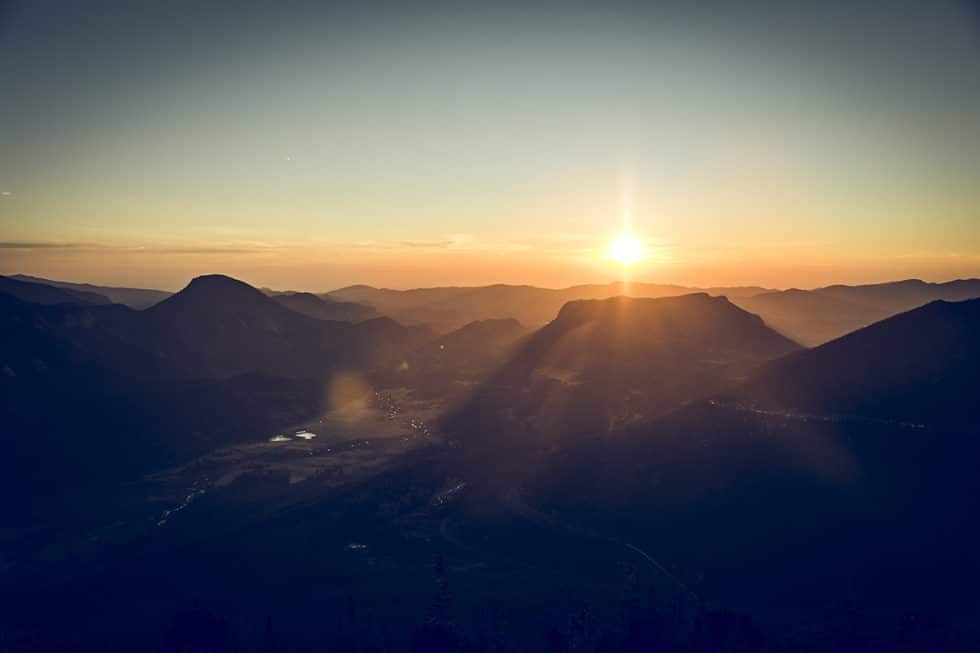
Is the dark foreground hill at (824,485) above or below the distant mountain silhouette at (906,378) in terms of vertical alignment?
below

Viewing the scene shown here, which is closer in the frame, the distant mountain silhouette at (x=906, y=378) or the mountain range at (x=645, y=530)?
the mountain range at (x=645, y=530)

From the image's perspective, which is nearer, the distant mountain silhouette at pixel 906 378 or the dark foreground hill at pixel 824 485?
the dark foreground hill at pixel 824 485

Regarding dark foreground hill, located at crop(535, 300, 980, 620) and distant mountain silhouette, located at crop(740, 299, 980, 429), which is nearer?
dark foreground hill, located at crop(535, 300, 980, 620)

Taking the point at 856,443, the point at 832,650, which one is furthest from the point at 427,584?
the point at 856,443

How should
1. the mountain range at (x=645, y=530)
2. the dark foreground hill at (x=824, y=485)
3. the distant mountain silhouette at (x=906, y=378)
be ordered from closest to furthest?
the mountain range at (x=645, y=530) < the dark foreground hill at (x=824, y=485) < the distant mountain silhouette at (x=906, y=378)

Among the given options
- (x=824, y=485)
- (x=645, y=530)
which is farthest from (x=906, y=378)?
(x=645, y=530)

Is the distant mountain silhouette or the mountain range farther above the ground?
the distant mountain silhouette

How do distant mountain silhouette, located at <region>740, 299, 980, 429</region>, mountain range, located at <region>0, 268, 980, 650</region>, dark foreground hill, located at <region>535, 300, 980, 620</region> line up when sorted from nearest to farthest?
mountain range, located at <region>0, 268, 980, 650</region>
dark foreground hill, located at <region>535, 300, 980, 620</region>
distant mountain silhouette, located at <region>740, 299, 980, 429</region>

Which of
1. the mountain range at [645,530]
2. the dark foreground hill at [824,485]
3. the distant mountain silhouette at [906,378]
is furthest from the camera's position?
the distant mountain silhouette at [906,378]
